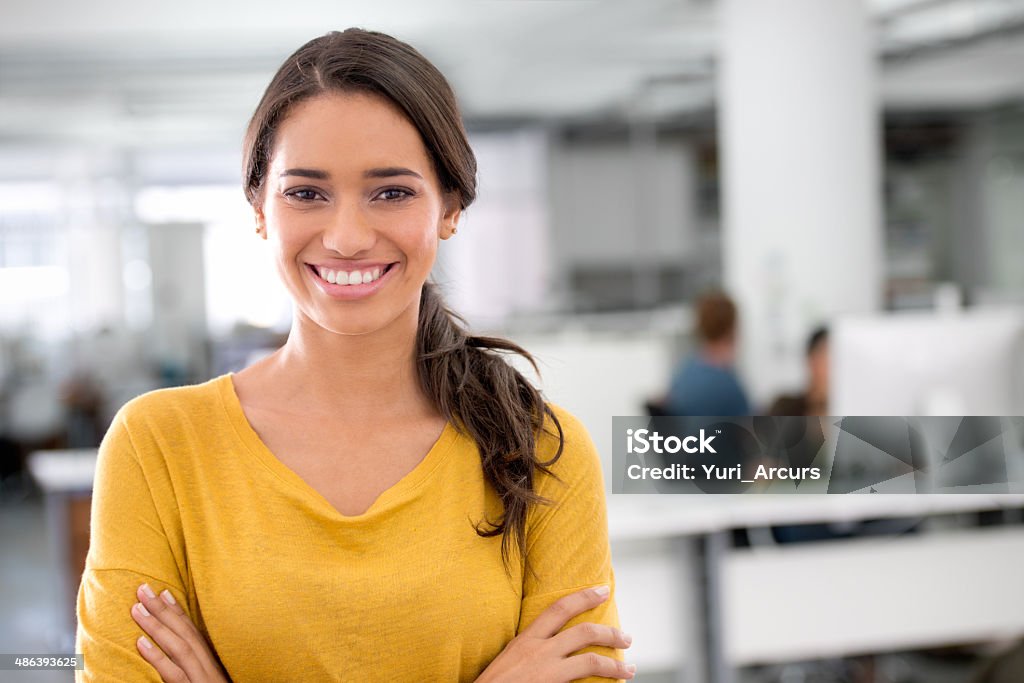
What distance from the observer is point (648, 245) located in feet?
36.1

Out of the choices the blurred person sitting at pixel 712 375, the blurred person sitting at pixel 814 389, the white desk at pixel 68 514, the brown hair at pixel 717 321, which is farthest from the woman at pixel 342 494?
the brown hair at pixel 717 321

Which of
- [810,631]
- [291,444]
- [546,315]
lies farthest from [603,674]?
[546,315]

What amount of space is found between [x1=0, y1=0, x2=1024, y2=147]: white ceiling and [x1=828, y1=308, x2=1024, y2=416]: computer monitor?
9.83 feet

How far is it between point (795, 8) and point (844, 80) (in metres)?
0.41

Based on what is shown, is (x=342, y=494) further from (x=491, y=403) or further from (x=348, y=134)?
(x=348, y=134)

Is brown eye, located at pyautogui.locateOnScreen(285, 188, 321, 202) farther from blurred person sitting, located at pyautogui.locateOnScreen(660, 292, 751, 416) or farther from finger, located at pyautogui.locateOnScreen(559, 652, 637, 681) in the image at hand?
blurred person sitting, located at pyautogui.locateOnScreen(660, 292, 751, 416)

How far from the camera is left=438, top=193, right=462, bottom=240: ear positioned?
1.15 m

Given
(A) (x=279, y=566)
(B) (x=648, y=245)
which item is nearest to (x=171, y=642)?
(A) (x=279, y=566)

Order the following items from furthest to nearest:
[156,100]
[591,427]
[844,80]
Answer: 1. [156,100]
2. [844,80]
3. [591,427]

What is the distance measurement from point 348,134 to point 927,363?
2105 mm

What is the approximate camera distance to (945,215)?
11016mm

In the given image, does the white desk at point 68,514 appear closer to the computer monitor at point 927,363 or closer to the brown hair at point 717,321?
the brown hair at point 717,321

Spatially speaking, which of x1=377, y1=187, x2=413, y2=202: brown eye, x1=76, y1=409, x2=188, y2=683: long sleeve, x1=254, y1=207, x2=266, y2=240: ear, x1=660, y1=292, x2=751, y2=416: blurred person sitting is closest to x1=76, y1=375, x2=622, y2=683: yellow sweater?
x1=76, y1=409, x2=188, y2=683: long sleeve

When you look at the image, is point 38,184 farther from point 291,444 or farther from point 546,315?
point 291,444
